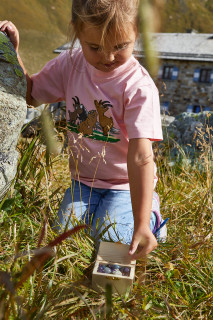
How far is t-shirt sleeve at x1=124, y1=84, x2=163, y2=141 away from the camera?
2.00m

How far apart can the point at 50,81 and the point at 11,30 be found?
449 mm

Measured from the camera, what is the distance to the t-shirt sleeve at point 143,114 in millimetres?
2002

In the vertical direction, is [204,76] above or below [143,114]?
above

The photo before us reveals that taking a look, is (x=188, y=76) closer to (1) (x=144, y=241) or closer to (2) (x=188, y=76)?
(2) (x=188, y=76)

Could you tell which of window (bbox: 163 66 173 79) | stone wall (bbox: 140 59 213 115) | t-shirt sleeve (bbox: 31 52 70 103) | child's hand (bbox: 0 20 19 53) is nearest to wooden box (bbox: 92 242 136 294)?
t-shirt sleeve (bbox: 31 52 70 103)

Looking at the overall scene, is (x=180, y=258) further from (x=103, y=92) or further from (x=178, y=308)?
(x=103, y=92)

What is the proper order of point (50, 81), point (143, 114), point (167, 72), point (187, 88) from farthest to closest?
1. point (167, 72)
2. point (187, 88)
3. point (50, 81)
4. point (143, 114)

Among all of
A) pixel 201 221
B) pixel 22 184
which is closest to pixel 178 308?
pixel 201 221

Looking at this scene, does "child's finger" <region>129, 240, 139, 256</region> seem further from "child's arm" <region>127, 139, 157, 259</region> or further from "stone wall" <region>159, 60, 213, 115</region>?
"stone wall" <region>159, 60, 213, 115</region>

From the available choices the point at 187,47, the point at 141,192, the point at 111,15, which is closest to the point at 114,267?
the point at 141,192

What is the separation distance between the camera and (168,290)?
5.68 feet

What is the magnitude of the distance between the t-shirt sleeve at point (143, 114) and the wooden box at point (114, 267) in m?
0.63

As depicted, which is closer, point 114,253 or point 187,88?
point 114,253

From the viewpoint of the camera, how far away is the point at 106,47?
1861 mm
